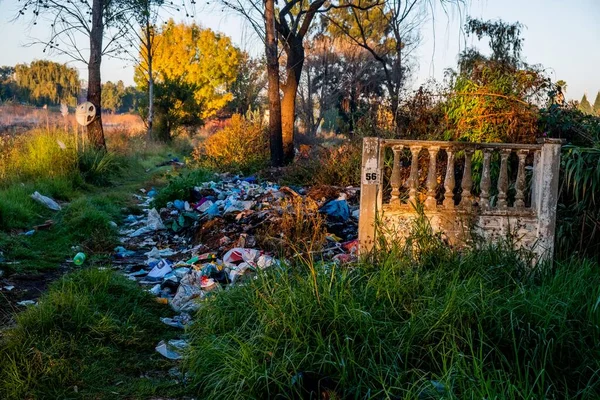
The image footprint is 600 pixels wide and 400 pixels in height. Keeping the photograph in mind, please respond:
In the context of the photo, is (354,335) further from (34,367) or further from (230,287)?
(34,367)

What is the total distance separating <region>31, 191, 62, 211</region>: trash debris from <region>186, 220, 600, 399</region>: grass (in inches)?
224

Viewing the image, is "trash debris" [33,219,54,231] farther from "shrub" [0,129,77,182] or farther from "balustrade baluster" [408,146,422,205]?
"balustrade baluster" [408,146,422,205]

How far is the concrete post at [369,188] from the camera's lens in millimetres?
4652

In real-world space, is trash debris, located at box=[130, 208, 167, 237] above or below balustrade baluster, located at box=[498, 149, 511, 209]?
below

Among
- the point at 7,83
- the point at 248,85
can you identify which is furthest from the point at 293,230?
the point at 7,83

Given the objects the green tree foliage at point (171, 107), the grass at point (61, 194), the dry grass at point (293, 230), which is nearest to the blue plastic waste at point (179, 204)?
the grass at point (61, 194)

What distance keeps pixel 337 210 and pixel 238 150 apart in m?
8.15

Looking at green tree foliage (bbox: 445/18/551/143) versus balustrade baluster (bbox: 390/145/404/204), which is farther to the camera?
green tree foliage (bbox: 445/18/551/143)

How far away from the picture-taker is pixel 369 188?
15.3ft

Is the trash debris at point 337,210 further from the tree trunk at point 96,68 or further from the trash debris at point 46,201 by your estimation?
the tree trunk at point 96,68

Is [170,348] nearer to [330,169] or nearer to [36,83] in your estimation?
[330,169]

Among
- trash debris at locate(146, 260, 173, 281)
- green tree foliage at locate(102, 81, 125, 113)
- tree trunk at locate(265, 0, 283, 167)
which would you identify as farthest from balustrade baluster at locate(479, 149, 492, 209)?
green tree foliage at locate(102, 81, 125, 113)

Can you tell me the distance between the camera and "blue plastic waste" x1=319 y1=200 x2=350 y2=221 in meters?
6.76

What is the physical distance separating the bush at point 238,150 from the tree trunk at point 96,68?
2.82 meters
